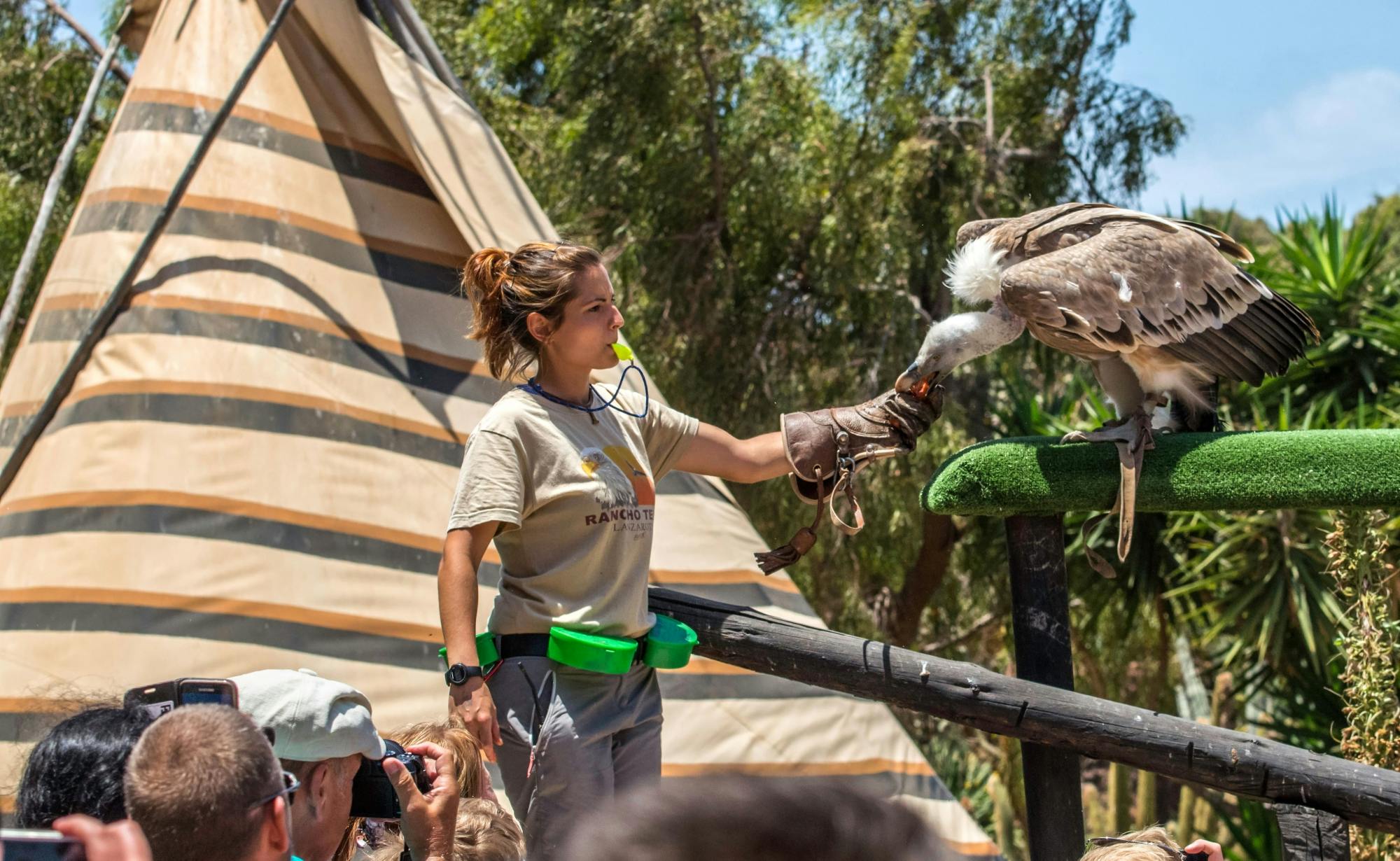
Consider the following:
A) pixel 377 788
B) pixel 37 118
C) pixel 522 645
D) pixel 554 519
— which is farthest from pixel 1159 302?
pixel 37 118

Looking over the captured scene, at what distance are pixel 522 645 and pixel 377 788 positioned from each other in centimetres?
55

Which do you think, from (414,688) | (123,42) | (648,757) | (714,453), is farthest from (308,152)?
(648,757)

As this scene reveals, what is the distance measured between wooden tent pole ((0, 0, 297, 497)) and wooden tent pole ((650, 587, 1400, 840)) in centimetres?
214

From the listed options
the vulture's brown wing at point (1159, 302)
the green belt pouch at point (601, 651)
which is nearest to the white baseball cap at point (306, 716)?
A: the green belt pouch at point (601, 651)

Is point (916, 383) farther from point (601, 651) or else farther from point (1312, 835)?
point (1312, 835)

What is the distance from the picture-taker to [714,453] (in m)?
2.85

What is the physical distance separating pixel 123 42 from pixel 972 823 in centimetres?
429

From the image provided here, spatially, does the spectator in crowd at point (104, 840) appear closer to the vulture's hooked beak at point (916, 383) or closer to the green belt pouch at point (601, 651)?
the green belt pouch at point (601, 651)

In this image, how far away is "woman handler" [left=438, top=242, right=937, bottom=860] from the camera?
2.37m

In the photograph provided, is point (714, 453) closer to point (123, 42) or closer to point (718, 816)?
point (718, 816)

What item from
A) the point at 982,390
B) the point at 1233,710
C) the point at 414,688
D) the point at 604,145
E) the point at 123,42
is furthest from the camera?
the point at 1233,710

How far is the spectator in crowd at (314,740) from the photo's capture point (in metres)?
1.81

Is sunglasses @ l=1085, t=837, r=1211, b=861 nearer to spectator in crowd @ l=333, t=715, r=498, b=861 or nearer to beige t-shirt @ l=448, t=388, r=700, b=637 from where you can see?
beige t-shirt @ l=448, t=388, r=700, b=637

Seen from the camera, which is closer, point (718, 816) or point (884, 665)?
point (718, 816)
